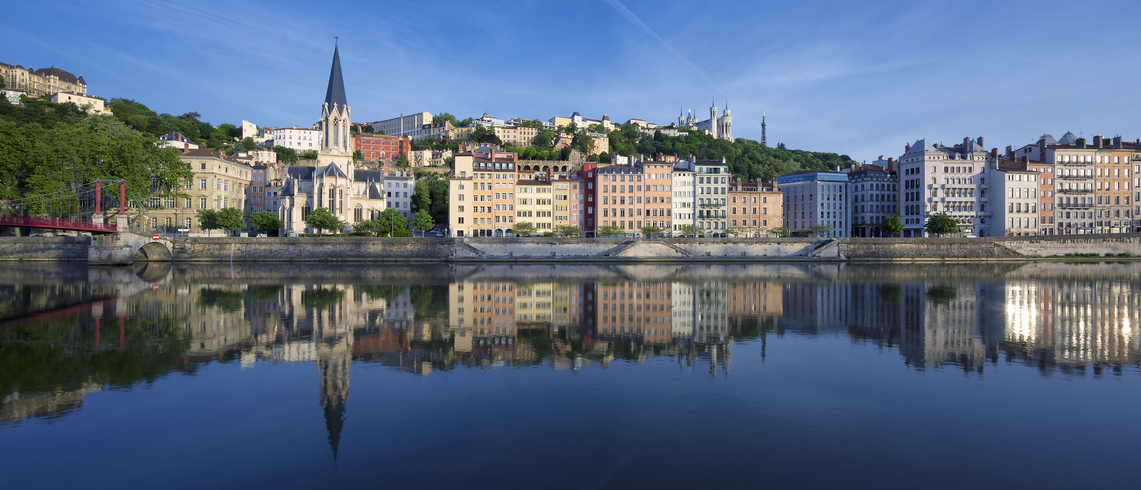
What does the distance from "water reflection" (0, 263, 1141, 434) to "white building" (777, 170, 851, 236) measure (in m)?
46.5

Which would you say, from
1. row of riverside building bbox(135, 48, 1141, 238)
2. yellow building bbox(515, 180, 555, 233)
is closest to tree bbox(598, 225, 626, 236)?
row of riverside building bbox(135, 48, 1141, 238)

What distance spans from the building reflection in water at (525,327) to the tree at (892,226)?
45.4 meters

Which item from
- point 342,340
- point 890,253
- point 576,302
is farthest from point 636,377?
point 890,253

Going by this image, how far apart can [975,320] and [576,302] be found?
1465cm

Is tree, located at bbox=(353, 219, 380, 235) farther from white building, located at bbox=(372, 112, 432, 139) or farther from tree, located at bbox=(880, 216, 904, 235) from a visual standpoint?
white building, located at bbox=(372, 112, 432, 139)

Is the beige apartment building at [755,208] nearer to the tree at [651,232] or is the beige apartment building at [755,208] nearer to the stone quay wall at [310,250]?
the tree at [651,232]

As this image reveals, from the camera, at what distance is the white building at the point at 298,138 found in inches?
5477

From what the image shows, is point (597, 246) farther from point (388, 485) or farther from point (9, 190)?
point (9, 190)

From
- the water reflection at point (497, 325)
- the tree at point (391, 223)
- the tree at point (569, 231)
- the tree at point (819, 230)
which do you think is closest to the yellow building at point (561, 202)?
the tree at point (569, 231)

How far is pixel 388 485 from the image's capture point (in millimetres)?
7387

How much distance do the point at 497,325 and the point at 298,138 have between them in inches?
5527

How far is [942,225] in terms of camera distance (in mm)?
69500

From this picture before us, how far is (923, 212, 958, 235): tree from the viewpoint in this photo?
69.6 m

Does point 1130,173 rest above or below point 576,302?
above
